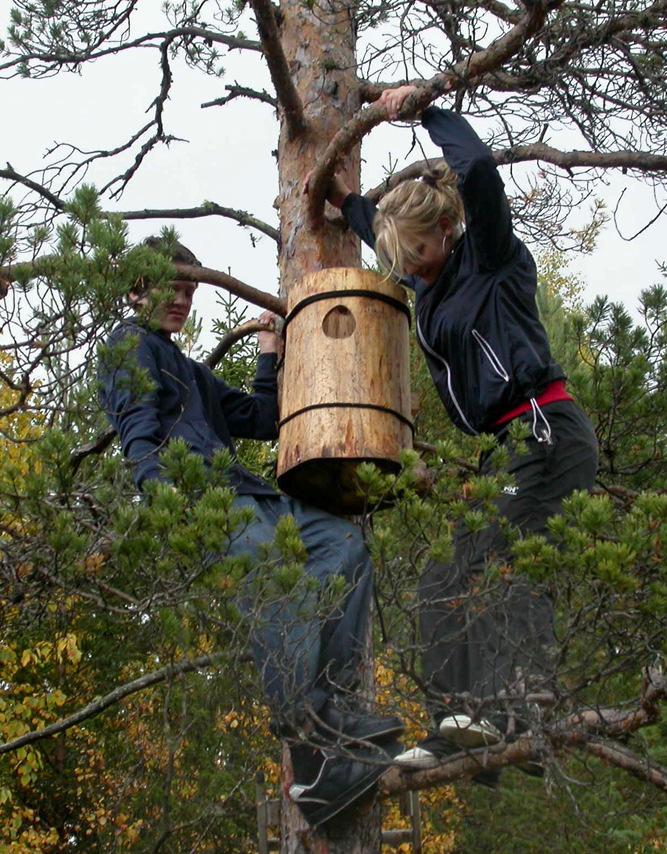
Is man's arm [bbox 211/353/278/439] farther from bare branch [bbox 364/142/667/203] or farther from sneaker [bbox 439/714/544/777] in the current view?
sneaker [bbox 439/714/544/777]

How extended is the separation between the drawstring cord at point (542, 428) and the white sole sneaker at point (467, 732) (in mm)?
804

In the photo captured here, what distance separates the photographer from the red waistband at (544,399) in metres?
3.30

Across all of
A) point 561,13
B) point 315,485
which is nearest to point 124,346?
point 315,485

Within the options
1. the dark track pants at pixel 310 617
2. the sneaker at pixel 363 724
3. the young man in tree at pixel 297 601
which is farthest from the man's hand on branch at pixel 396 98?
the sneaker at pixel 363 724

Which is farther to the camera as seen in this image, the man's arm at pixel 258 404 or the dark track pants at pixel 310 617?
the man's arm at pixel 258 404

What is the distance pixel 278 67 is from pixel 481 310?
4.87ft

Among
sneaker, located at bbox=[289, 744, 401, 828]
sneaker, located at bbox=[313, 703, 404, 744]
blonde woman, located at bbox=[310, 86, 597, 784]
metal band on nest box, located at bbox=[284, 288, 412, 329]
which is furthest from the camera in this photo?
metal band on nest box, located at bbox=[284, 288, 412, 329]

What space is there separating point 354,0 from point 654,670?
2.60 meters

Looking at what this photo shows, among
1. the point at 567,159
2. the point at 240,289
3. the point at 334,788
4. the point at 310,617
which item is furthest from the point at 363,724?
the point at 567,159

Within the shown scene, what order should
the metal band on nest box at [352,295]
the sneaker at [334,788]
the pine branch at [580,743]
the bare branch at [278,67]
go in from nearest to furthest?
the pine branch at [580,743] < the sneaker at [334,788] < the metal band on nest box at [352,295] < the bare branch at [278,67]

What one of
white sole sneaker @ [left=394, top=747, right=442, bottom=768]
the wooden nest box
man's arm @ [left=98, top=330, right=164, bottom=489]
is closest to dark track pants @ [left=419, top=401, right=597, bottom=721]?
white sole sneaker @ [left=394, top=747, right=442, bottom=768]

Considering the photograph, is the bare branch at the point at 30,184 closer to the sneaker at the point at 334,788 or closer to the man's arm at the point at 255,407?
the man's arm at the point at 255,407

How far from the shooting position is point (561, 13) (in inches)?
166

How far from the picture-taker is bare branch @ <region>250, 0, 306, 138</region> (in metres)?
4.02
